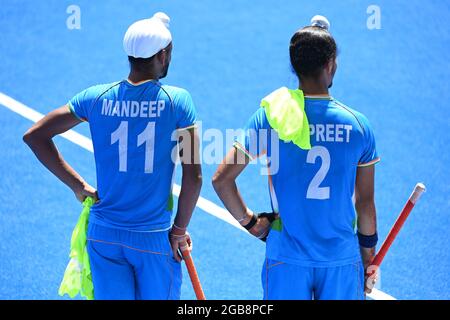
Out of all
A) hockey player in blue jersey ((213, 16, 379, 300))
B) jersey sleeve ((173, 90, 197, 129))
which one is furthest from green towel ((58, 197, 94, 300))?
hockey player in blue jersey ((213, 16, 379, 300))

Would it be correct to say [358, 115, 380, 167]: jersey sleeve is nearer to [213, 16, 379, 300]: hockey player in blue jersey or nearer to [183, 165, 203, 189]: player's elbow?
[213, 16, 379, 300]: hockey player in blue jersey

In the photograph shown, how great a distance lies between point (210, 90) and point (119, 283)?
17.9 ft

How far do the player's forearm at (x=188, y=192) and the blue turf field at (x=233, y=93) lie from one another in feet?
2.42

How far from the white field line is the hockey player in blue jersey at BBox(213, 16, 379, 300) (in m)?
2.26

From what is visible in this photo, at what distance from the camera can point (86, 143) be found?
316 inches

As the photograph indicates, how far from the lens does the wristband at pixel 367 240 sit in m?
3.90

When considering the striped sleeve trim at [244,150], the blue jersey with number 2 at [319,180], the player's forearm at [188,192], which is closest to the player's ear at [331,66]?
the blue jersey with number 2 at [319,180]

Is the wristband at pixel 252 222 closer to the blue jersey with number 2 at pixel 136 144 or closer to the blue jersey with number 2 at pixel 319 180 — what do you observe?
the blue jersey with number 2 at pixel 319 180

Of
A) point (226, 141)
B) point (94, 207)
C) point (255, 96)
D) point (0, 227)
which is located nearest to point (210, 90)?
point (255, 96)

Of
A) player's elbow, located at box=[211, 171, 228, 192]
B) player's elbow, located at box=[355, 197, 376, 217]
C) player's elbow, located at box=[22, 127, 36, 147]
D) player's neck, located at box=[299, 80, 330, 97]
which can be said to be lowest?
player's elbow, located at box=[355, 197, 376, 217]

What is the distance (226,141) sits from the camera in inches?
324

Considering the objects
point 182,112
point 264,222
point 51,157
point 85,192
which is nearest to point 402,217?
point 264,222

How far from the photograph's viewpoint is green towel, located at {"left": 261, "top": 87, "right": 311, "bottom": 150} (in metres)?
3.59

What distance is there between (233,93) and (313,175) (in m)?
5.57
